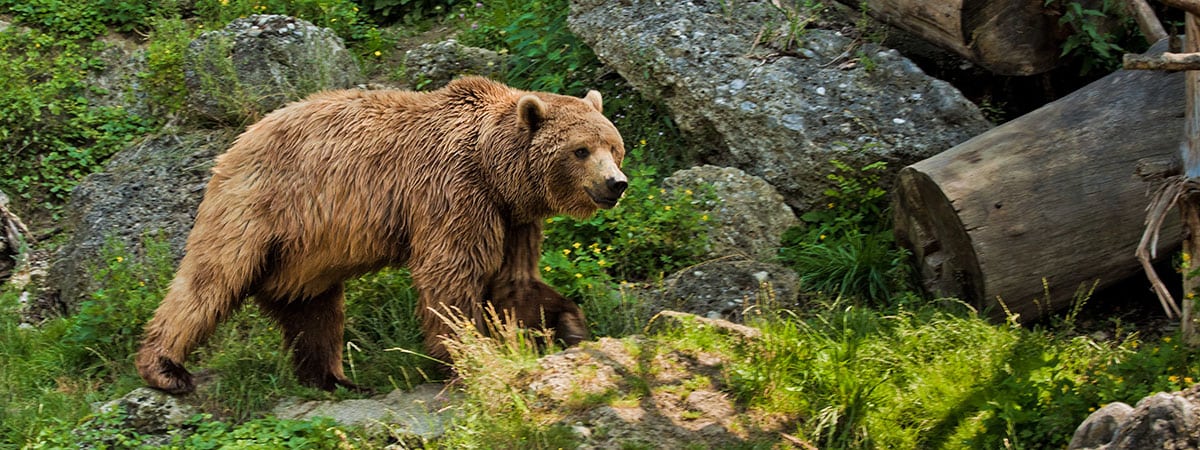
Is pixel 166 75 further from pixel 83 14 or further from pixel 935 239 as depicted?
pixel 935 239

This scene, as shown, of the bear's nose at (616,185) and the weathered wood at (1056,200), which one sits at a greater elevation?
the bear's nose at (616,185)

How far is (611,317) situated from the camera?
698 centimetres

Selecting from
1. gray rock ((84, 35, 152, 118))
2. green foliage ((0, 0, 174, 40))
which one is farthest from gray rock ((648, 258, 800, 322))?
green foliage ((0, 0, 174, 40))

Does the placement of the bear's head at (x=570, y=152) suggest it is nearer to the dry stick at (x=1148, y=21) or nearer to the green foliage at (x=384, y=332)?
the green foliage at (x=384, y=332)

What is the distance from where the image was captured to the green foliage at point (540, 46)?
352 inches

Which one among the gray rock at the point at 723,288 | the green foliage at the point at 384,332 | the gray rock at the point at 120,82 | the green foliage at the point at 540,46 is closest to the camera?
the green foliage at the point at 384,332

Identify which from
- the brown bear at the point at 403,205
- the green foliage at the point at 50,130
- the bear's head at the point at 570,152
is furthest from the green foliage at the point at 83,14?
the bear's head at the point at 570,152

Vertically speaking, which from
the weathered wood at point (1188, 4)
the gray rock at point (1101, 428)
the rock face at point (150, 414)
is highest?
the weathered wood at point (1188, 4)

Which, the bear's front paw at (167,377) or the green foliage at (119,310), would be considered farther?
the green foliage at (119,310)

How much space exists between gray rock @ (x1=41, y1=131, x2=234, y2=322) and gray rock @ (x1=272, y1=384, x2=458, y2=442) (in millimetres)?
2056

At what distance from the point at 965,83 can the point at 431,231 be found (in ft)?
12.6

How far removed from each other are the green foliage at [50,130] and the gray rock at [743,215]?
4213mm

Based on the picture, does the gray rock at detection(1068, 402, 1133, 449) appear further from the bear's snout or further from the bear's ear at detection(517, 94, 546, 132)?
the bear's ear at detection(517, 94, 546, 132)

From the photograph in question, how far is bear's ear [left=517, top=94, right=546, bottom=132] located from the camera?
20.5 feet
